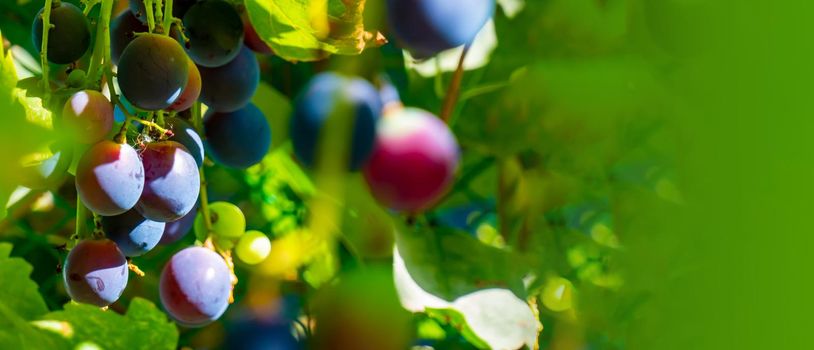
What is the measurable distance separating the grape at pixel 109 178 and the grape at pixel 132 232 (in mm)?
55

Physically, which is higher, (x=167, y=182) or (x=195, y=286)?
(x=167, y=182)

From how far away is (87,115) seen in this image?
0.39 m

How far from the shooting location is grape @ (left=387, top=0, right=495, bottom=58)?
1.59ft

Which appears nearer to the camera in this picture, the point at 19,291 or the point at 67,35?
the point at 67,35

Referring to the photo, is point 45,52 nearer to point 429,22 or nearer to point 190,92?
point 190,92

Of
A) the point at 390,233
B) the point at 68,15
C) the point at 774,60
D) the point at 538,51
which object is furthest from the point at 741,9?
the point at 538,51

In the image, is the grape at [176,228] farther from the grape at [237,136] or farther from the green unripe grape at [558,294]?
the green unripe grape at [558,294]

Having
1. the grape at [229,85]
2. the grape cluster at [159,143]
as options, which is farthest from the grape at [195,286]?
the grape at [229,85]

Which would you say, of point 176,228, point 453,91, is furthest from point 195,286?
point 453,91

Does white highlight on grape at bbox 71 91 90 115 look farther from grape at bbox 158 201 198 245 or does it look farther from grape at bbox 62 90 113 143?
grape at bbox 158 201 198 245

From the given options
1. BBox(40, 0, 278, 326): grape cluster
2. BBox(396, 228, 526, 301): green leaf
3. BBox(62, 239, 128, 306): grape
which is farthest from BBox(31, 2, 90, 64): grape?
BBox(396, 228, 526, 301): green leaf

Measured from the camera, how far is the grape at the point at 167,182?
0.43m

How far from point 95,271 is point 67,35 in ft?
0.44

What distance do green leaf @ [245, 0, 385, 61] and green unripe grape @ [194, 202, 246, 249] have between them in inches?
5.0
